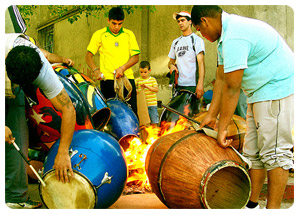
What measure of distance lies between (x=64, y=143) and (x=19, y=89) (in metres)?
0.82

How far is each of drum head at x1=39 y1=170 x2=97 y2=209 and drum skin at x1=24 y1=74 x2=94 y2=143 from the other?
3.10 ft

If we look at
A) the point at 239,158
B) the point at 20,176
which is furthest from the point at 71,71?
the point at 239,158

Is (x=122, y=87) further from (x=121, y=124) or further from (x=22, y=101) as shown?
(x=22, y=101)

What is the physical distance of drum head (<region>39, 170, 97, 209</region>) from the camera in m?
2.98

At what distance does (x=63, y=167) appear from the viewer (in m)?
2.98

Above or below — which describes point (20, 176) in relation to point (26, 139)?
below

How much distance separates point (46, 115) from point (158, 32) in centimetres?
538

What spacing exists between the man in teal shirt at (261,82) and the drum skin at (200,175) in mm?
183

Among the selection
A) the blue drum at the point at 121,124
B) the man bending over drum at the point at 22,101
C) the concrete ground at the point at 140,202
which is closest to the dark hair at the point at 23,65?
the man bending over drum at the point at 22,101

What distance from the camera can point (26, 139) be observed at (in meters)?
3.65

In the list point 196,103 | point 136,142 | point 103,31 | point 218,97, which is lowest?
point 136,142

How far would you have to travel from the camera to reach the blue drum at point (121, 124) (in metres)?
5.00

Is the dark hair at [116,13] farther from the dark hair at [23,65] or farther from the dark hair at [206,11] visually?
the dark hair at [23,65]

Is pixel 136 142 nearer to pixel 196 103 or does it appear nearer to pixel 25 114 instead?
pixel 196 103
